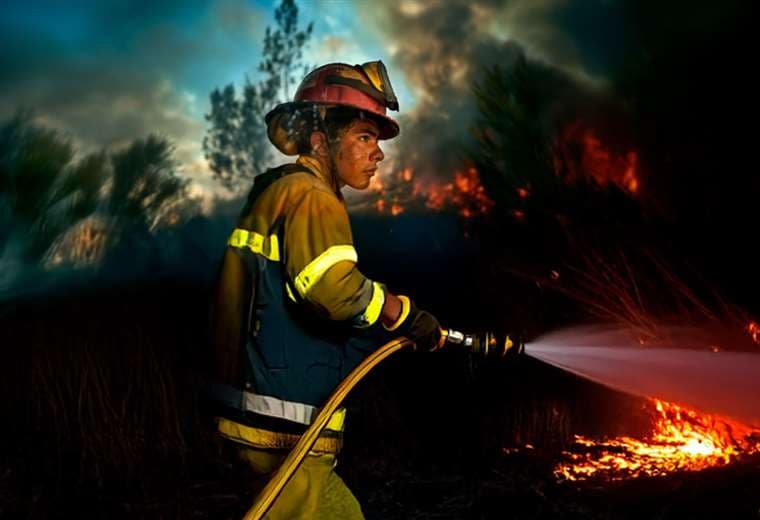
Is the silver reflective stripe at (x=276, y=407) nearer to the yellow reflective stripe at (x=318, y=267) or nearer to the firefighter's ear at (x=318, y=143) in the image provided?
the yellow reflective stripe at (x=318, y=267)

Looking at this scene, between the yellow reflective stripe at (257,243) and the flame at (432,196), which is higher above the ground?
the flame at (432,196)

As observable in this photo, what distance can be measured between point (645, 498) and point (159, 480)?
10.2 feet

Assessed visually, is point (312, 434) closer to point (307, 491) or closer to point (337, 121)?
point (307, 491)

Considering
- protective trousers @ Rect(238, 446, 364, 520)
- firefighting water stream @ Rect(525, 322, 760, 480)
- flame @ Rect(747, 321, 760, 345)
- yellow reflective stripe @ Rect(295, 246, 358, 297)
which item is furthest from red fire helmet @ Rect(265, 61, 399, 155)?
flame @ Rect(747, 321, 760, 345)

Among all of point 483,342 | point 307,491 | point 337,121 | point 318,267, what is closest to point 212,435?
point 307,491

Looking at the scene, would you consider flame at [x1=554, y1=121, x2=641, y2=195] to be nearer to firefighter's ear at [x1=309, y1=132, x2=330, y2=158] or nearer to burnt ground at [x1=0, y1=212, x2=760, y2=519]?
burnt ground at [x1=0, y1=212, x2=760, y2=519]

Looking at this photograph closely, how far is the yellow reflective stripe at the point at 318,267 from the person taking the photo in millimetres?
2242

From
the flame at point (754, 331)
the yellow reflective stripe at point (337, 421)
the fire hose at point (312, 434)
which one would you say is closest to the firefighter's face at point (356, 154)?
the fire hose at point (312, 434)

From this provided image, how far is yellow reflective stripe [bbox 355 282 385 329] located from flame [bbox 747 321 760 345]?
11.2 ft

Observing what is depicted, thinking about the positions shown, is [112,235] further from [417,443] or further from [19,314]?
[417,443]

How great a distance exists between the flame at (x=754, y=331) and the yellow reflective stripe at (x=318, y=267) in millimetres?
3601

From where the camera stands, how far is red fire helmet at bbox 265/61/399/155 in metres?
2.62

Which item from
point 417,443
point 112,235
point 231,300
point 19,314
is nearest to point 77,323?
point 19,314

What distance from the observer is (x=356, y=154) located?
8.75ft
